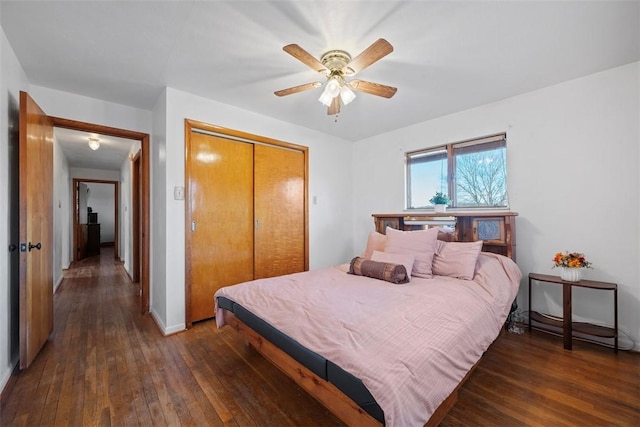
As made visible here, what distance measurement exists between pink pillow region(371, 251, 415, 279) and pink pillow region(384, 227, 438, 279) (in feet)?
0.30

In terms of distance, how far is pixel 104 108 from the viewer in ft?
9.49

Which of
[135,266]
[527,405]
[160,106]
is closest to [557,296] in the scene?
[527,405]

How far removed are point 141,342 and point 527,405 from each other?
3046mm

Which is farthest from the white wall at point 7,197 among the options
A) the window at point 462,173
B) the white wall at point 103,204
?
the white wall at point 103,204

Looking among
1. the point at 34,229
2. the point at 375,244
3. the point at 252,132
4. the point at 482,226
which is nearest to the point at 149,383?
the point at 34,229

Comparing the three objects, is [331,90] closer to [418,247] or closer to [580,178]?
[418,247]

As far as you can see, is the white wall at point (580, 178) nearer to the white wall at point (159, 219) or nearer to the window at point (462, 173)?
the window at point (462, 173)

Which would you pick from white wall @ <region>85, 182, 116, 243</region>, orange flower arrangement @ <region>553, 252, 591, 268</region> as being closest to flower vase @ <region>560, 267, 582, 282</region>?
orange flower arrangement @ <region>553, 252, 591, 268</region>

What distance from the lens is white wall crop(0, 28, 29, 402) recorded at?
5.95 feet

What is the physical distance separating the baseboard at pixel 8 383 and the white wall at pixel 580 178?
171 inches

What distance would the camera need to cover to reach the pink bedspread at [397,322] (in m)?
1.09

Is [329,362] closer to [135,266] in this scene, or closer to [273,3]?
[273,3]

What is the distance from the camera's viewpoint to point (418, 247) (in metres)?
2.62

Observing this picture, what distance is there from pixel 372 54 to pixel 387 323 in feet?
5.50
